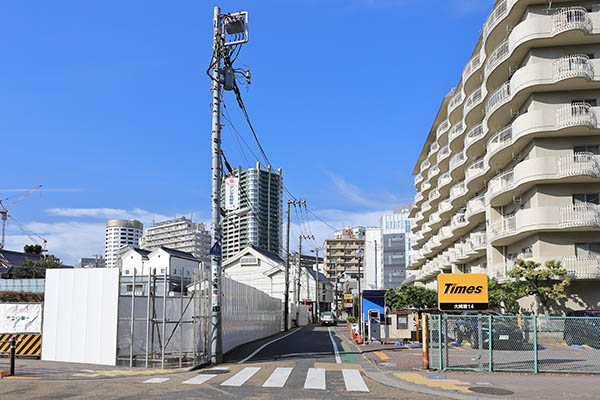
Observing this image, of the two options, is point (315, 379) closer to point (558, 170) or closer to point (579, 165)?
point (558, 170)

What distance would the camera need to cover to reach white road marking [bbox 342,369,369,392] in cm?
1317

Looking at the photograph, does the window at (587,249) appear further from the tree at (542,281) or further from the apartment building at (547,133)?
the tree at (542,281)

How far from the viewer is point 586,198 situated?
108ft

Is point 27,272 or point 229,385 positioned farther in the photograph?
point 27,272

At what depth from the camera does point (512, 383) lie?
1420 centimetres

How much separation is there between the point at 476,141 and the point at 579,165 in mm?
11829

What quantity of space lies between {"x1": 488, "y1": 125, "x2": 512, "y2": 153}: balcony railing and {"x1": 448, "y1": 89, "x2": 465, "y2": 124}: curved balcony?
11.2 meters

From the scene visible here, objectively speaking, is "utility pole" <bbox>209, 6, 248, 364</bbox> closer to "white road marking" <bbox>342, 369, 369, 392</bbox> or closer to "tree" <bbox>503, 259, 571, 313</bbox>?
"white road marking" <bbox>342, 369, 369, 392</bbox>

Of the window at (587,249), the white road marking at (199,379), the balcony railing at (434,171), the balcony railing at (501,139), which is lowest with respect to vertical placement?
the white road marking at (199,379)

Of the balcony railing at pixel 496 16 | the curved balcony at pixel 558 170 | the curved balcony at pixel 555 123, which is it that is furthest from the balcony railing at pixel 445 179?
the curved balcony at pixel 558 170

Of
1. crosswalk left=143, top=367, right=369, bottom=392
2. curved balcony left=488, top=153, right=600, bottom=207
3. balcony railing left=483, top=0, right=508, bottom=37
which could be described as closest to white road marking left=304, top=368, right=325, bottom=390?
crosswalk left=143, top=367, right=369, bottom=392

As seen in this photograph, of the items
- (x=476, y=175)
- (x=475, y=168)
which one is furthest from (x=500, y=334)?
(x=475, y=168)

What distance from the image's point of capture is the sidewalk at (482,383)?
12.6m

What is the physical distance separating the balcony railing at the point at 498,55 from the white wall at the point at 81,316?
28.1m
